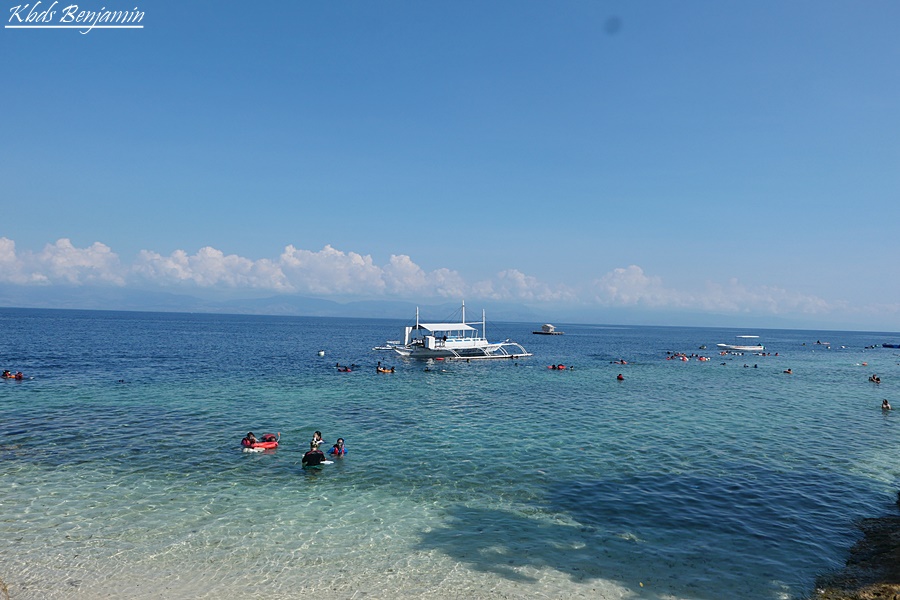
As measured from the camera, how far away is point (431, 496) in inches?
869

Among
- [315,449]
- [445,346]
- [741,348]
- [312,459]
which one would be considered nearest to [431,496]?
[312,459]

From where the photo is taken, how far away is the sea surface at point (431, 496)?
1543 centimetres

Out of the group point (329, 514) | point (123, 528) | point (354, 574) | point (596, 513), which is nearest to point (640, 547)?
point (596, 513)

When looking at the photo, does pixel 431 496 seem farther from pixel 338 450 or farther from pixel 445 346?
pixel 445 346

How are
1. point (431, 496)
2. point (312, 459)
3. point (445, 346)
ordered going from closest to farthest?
point (431, 496) → point (312, 459) → point (445, 346)

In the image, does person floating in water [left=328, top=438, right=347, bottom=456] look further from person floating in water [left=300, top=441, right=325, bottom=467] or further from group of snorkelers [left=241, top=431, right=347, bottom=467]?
person floating in water [left=300, top=441, right=325, bottom=467]

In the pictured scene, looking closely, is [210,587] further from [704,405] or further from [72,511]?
[704,405]

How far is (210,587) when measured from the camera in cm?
1470

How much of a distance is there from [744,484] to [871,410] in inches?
1252

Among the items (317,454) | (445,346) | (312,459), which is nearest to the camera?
(312,459)

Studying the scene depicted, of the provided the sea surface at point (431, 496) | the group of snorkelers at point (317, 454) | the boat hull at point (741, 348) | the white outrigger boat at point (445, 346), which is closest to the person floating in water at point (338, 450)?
the group of snorkelers at point (317, 454)

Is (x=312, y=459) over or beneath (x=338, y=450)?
over

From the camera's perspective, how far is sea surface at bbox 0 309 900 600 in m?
15.4

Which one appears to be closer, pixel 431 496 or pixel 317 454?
pixel 431 496
